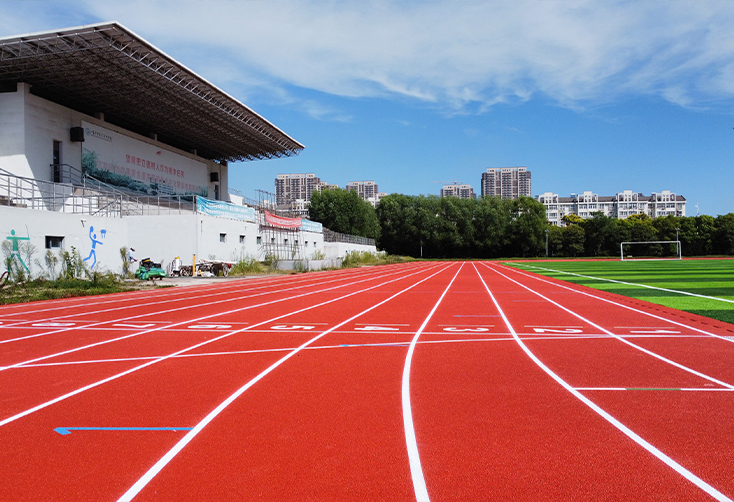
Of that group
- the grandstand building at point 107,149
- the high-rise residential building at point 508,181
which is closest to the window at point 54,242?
the grandstand building at point 107,149

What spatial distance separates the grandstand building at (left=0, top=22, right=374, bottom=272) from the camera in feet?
69.7

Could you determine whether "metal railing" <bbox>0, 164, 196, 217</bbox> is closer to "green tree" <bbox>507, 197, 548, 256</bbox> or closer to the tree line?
the tree line

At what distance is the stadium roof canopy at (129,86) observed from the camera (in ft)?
72.8

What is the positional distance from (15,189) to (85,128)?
7.91 meters

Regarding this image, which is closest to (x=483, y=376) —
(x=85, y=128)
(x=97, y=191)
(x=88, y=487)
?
(x=88, y=487)

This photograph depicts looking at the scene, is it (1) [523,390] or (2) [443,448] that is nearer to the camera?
(2) [443,448]

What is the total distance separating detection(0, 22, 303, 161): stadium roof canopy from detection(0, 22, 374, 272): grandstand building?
7 centimetres

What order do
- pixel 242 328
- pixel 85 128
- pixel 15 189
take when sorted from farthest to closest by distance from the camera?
pixel 85 128, pixel 15 189, pixel 242 328

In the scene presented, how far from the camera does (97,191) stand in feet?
Answer: 84.9

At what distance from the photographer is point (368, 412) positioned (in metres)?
4.30

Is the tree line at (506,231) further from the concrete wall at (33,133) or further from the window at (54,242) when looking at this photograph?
the window at (54,242)

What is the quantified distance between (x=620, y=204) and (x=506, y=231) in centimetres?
8791

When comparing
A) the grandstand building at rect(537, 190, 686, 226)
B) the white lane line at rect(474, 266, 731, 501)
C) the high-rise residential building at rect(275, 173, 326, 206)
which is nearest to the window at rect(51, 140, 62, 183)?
the white lane line at rect(474, 266, 731, 501)

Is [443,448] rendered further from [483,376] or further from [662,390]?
[662,390]
